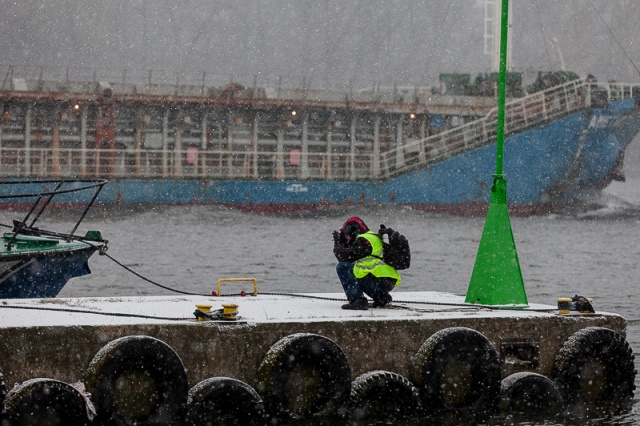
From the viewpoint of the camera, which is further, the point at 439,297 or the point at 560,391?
the point at 439,297

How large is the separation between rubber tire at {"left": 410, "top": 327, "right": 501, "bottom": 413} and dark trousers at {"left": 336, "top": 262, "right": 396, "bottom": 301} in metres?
0.91

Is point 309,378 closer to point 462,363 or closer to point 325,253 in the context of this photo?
point 462,363

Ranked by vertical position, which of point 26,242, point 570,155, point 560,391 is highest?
point 570,155

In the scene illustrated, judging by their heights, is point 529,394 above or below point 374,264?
below

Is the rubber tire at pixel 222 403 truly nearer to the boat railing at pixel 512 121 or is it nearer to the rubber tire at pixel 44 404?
the rubber tire at pixel 44 404

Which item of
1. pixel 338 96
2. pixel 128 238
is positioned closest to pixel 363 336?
pixel 128 238

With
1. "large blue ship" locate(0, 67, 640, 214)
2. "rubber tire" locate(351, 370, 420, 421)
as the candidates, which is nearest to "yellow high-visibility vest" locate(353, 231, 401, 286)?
"rubber tire" locate(351, 370, 420, 421)

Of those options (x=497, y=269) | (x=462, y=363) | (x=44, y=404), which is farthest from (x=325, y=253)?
(x=44, y=404)

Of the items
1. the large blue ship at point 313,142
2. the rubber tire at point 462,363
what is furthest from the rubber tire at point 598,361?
the large blue ship at point 313,142

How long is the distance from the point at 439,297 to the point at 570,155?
40.2 metres

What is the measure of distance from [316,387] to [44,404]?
229 centimetres

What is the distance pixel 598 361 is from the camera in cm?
1025

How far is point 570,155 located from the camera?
5066 cm

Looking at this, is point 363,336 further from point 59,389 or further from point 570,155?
point 570,155
